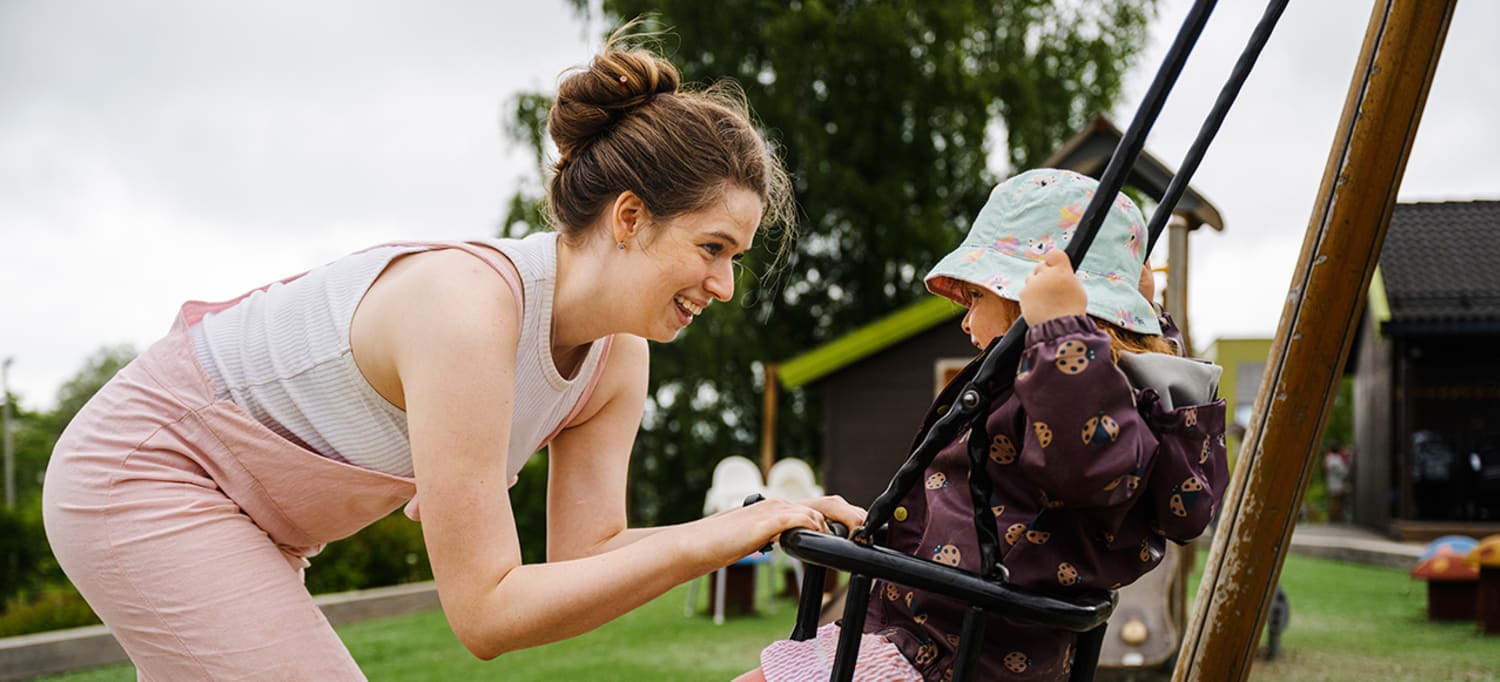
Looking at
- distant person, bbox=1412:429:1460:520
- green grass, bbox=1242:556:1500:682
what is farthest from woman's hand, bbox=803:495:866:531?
distant person, bbox=1412:429:1460:520

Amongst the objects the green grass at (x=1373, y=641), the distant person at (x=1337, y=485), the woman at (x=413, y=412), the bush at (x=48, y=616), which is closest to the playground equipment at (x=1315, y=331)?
the woman at (x=413, y=412)

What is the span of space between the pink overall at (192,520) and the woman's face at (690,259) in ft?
0.79

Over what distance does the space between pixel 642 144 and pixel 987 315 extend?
1.92 feet

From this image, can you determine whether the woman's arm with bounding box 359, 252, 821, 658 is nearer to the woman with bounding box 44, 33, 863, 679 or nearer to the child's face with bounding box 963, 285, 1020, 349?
the woman with bounding box 44, 33, 863, 679

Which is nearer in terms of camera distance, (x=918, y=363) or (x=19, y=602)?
(x=19, y=602)

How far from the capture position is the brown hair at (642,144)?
1.85 m

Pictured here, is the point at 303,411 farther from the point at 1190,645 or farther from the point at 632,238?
the point at 1190,645

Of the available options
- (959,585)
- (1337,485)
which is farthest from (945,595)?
(1337,485)

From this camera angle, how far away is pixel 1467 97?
1127cm

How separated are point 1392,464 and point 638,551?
16.5 m

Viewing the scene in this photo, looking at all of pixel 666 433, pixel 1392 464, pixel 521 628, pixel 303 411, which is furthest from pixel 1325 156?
pixel 666 433

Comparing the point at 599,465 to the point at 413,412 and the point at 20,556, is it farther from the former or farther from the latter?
the point at 20,556

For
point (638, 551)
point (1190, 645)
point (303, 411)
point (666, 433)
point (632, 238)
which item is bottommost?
point (666, 433)

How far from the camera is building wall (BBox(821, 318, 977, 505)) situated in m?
13.9
